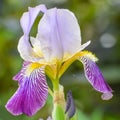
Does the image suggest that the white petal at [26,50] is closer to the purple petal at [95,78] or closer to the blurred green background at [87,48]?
the purple petal at [95,78]

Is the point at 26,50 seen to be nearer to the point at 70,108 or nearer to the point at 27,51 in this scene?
the point at 27,51

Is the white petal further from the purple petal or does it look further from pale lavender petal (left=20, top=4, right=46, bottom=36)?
the purple petal

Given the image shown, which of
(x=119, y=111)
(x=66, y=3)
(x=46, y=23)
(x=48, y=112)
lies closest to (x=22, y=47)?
(x=46, y=23)

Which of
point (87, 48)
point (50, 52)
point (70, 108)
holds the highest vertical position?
point (50, 52)

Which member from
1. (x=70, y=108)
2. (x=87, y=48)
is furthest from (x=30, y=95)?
(x=87, y=48)

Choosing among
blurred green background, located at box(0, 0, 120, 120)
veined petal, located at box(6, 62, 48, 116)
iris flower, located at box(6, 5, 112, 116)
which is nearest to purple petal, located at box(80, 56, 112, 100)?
iris flower, located at box(6, 5, 112, 116)

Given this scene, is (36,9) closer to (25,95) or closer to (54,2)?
(25,95)

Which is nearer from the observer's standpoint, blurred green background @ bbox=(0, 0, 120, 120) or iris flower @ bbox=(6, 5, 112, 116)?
iris flower @ bbox=(6, 5, 112, 116)
